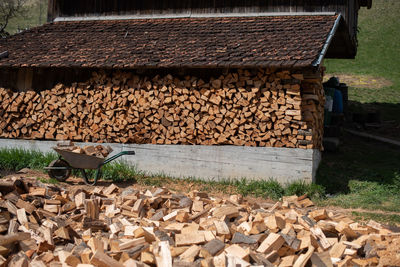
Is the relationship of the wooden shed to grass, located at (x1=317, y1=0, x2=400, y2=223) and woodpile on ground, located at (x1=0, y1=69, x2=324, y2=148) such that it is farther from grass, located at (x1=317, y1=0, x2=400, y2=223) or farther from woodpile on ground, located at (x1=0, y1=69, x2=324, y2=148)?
grass, located at (x1=317, y1=0, x2=400, y2=223)

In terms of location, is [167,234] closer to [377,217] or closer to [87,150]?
[377,217]

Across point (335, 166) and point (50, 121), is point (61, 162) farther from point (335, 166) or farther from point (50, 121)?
point (335, 166)

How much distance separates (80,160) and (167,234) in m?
4.50

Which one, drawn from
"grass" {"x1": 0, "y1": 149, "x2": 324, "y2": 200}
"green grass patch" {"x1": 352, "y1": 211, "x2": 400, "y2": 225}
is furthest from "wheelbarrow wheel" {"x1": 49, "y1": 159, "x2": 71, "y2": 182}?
"green grass patch" {"x1": 352, "y1": 211, "x2": 400, "y2": 225}

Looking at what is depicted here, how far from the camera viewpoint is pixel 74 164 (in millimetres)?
9945

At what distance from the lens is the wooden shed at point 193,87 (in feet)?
33.5

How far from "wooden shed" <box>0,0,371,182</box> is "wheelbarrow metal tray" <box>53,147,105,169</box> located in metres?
1.57

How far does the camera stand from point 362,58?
3784cm

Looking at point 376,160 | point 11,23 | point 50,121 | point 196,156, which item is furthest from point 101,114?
point 11,23

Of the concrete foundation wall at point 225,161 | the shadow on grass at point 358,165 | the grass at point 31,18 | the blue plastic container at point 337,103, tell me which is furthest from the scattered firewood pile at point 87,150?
the grass at point 31,18

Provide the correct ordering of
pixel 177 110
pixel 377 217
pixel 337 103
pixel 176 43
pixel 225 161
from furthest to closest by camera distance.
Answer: pixel 337 103, pixel 176 43, pixel 177 110, pixel 225 161, pixel 377 217

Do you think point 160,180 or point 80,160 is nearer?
point 80,160

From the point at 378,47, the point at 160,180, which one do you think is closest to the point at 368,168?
the point at 160,180

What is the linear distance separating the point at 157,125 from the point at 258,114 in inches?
94.2
